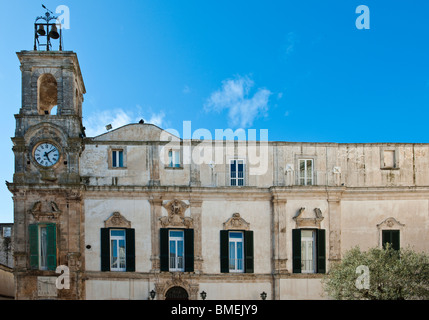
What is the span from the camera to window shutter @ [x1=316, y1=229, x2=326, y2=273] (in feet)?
81.5

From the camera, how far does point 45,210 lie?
79.4ft

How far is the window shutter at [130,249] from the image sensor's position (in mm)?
24453

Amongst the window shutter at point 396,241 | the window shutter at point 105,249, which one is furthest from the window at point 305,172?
the window shutter at point 105,249

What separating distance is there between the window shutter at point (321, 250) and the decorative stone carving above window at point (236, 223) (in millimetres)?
3898

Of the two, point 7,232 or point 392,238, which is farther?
point 7,232

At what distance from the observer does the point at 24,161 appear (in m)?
24.5

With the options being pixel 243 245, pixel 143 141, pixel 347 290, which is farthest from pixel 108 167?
pixel 347 290

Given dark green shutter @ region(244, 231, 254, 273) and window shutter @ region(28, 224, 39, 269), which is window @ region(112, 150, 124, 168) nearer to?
window shutter @ region(28, 224, 39, 269)

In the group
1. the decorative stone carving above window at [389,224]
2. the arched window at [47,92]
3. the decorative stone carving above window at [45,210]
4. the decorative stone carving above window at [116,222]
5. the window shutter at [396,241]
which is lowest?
the window shutter at [396,241]

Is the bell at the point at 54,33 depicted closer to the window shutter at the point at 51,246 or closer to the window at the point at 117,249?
the window shutter at the point at 51,246

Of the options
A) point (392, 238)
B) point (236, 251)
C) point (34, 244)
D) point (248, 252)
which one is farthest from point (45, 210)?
point (392, 238)

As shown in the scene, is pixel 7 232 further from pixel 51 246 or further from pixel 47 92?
pixel 47 92

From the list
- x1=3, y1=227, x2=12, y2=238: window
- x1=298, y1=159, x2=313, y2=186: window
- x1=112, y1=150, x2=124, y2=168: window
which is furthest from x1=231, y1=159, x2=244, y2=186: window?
x1=3, y1=227, x2=12, y2=238: window

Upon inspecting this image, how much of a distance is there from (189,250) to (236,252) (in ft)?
8.63
